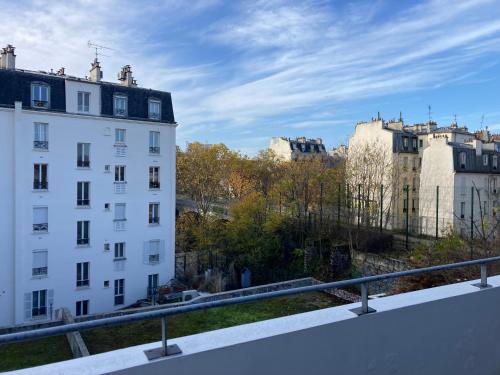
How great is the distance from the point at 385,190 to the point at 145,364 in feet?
82.8

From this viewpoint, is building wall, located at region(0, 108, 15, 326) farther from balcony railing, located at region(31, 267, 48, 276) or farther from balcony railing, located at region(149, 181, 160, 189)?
balcony railing, located at region(149, 181, 160, 189)

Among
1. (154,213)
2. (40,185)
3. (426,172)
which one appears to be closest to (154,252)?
(154,213)

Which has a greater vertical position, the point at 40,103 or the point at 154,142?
the point at 40,103

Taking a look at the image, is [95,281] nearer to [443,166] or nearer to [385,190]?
[385,190]

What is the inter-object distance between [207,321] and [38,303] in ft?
34.5

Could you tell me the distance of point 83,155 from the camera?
2012cm

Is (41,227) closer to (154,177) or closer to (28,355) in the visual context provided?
(154,177)

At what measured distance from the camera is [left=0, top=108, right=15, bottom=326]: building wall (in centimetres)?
1825

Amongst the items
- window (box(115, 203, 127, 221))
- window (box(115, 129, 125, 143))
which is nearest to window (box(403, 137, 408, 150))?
window (box(115, 129, 125, 143))

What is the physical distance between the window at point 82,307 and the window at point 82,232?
2.92 meters

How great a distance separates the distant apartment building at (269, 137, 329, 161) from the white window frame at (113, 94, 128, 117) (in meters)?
30.1

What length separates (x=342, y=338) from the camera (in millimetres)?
2264

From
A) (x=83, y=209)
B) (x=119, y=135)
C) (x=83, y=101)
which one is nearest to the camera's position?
(x=83, y=209)

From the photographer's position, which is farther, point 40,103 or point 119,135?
point 119,135
